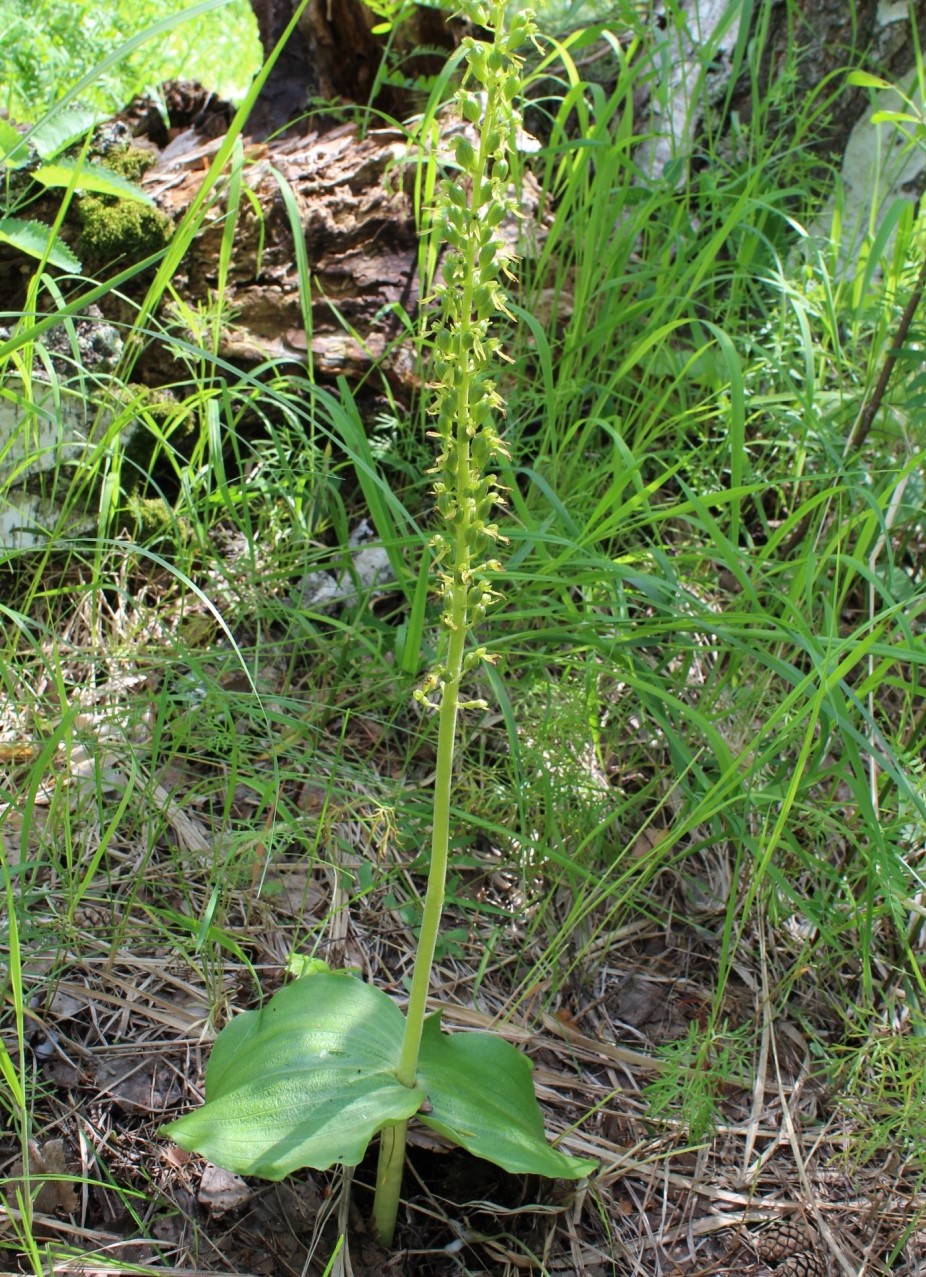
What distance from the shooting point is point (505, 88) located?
1537 mm

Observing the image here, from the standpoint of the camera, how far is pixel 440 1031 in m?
1.96

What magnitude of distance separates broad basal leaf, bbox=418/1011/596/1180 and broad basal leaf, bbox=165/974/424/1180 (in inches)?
2.3

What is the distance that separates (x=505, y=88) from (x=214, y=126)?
248 cm

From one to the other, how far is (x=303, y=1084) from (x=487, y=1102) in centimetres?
34

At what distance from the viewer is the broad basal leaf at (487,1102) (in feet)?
5.82

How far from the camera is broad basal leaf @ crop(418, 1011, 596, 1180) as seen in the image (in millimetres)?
1772

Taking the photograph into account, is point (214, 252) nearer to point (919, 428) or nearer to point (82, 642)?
point (82, 642)

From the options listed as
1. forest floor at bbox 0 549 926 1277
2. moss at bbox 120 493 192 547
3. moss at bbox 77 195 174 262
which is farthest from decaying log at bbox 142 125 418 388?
forest floor at bbox 0 549 926 1277

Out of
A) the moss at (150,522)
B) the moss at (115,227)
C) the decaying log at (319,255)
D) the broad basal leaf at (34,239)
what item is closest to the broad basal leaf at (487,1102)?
the moss at (150,522)

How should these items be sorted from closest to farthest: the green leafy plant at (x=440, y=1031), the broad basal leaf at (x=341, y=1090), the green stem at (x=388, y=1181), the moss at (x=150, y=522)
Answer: the green leafy plant at (x=440, y=1031), the broad basal leaf at (x=341, y=1090), the green stem at (x=388, y=1181), the moss at (x=150, y=522)

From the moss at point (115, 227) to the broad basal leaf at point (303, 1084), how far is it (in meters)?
2.22

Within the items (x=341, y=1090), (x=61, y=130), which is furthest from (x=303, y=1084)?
(x=61, y=130)

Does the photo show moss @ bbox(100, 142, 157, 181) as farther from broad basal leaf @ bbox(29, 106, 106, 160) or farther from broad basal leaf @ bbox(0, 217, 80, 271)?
broad basal leaf @ bbox(0, 217, 80, 271)

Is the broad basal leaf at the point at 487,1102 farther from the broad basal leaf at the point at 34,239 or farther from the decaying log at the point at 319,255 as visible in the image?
the decaying log at the point at 319,255
